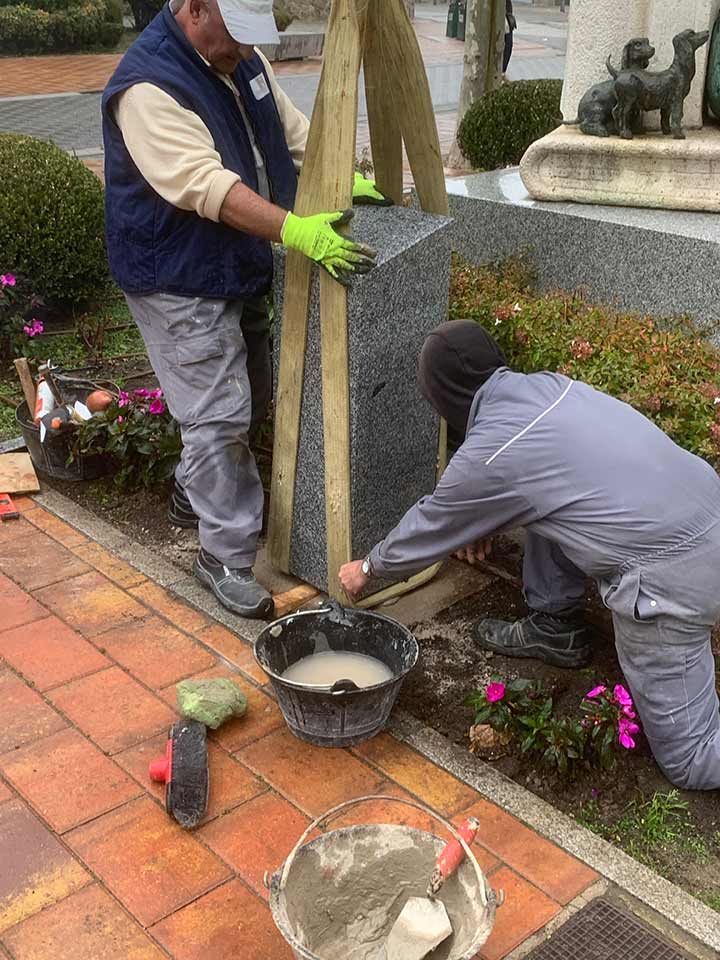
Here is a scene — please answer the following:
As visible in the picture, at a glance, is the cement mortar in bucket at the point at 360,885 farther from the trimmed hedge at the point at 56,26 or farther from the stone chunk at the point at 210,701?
the trimmed hedge at the point at 56,26

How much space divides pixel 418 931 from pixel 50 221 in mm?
4875

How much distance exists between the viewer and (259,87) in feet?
11.8

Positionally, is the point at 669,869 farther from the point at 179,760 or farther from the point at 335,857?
the point at 179,760

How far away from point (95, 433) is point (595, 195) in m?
2.54

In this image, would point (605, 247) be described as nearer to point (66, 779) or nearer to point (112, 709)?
point (112, 709)

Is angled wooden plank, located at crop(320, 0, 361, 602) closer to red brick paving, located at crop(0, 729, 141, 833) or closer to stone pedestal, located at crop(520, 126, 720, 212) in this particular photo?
red brick paving, located at crop(0, 729, 141, 833)

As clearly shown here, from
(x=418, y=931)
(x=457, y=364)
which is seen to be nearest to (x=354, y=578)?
(x=457, y=364)

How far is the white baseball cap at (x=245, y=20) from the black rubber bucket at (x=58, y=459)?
198 centimetres

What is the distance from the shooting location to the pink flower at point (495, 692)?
3023mm

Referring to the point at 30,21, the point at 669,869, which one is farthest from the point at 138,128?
the point at 30,21

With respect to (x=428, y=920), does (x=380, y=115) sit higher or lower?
higher

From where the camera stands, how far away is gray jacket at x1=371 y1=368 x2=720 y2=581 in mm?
2771

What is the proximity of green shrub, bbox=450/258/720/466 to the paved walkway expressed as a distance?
1409mm

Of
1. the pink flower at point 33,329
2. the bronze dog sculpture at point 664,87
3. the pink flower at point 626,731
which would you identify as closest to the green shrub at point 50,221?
the pink flower at point 33,329
